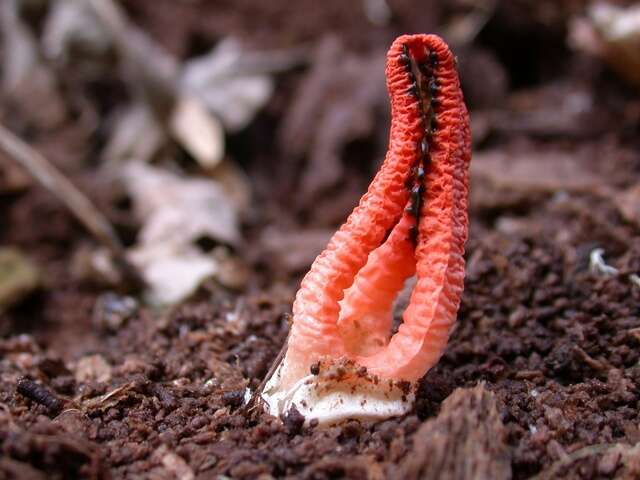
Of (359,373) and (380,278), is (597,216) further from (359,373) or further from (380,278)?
(359,373)

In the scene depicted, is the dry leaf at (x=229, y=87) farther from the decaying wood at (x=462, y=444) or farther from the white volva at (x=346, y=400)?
the decaying wood at (x=462, y=444)

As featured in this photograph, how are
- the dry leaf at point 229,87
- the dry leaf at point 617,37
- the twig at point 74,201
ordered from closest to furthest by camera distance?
1. the twig at point 74,201
2. the dry leaf at point 617,37
3. the dry leaf at point 229,87

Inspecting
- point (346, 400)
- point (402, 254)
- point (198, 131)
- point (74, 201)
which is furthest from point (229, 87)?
point (346, 400)

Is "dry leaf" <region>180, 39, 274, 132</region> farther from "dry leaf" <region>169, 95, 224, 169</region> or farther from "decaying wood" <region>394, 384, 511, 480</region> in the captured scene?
"decaying wood" <region>394, 384, 511, 480</region>

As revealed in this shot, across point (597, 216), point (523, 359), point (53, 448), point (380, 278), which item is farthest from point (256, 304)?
point (597, 216)

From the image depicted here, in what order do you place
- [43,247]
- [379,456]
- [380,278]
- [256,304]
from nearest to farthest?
1. [379,456]
2. [380,278]
3. [256,304]
4. [43,247]

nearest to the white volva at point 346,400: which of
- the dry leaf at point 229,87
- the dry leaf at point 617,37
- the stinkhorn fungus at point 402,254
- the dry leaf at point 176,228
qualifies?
the stinkhorn fungus at point 402,254
